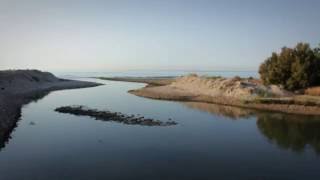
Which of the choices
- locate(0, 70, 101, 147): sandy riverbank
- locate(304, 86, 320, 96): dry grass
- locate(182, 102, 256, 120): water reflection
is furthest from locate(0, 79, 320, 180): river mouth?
locate(304, 86, 320, 96): dry grass

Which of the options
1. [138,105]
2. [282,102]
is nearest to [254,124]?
[282,102]

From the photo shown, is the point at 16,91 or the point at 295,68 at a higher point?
the point at 295,68

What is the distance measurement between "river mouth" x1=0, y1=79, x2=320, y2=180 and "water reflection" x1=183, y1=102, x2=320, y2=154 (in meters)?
0.09

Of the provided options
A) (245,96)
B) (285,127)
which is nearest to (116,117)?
(285,127)

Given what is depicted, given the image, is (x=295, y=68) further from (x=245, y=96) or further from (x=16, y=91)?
(x=16, y=91)

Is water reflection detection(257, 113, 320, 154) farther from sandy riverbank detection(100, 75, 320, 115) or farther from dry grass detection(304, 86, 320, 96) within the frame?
dry grass detection(304, 86, 320, 96)

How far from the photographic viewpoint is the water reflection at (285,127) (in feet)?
114

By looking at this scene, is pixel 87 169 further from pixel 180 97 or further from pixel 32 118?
pixel 180 97

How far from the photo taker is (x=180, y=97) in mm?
75938

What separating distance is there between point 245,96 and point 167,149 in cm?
3855

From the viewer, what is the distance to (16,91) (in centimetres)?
9100

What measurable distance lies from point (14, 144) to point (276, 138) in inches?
945

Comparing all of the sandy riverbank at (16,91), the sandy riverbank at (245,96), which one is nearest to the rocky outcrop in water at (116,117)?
the sandy riverbank at (16,91)

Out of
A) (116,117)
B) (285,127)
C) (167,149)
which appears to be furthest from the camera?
(116,117)
